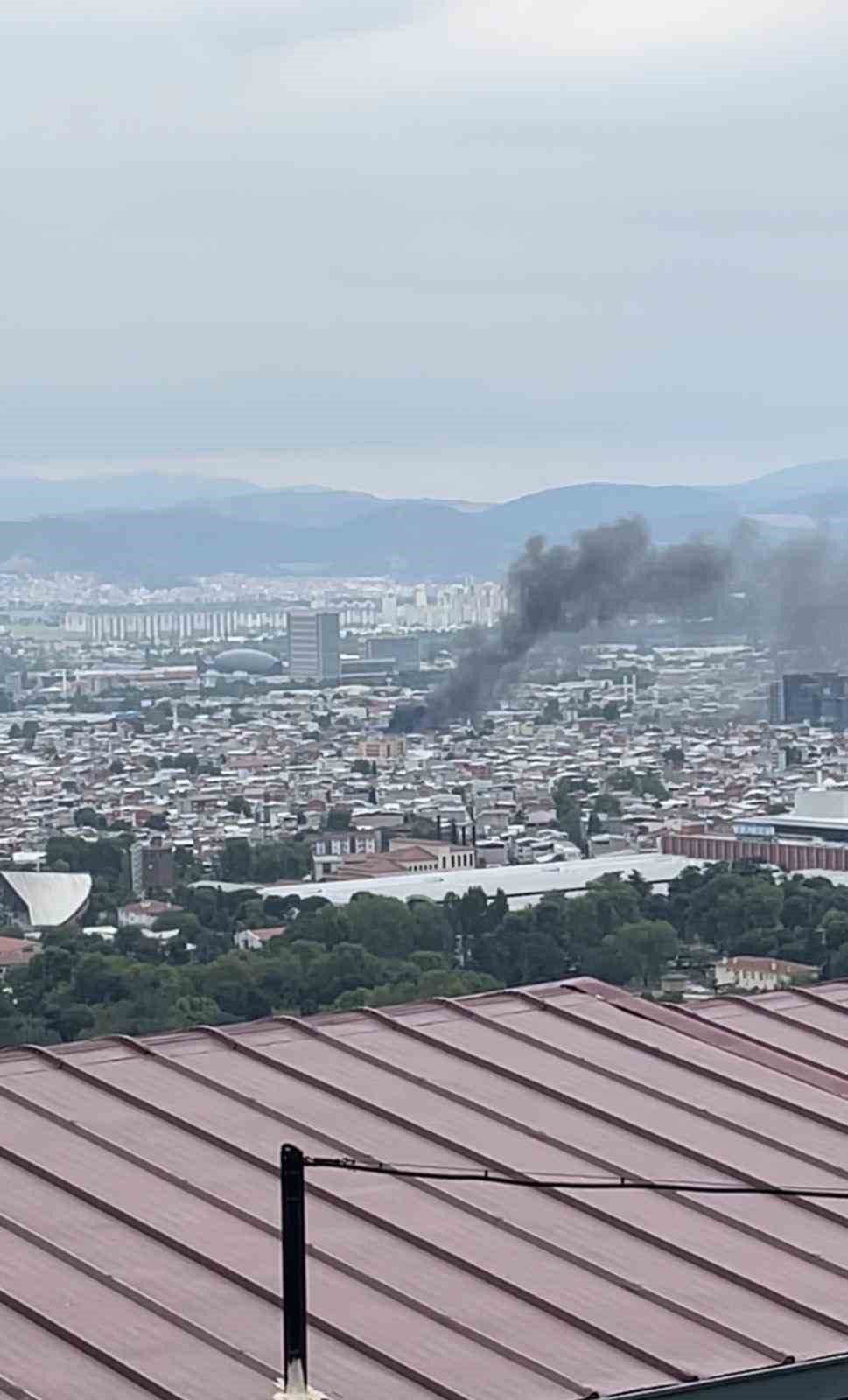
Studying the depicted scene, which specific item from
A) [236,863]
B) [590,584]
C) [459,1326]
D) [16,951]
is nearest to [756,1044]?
[459,1326]

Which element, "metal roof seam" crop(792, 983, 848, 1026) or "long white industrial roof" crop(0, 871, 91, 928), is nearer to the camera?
"metal roof seam" crop(792, 983, 848, 1026)

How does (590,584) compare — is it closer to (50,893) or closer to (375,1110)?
(50,893)

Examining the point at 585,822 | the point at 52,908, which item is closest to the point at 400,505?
the point at 585,822

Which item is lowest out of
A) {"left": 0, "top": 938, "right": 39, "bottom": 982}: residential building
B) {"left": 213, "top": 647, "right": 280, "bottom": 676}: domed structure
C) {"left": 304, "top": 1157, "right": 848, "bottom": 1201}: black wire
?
{"left": 0, "top": 938, "right": 39, "bottom": 982}: residential building

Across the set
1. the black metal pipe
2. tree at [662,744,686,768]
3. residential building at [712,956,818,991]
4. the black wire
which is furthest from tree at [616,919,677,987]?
tree at [662,744,686,768]

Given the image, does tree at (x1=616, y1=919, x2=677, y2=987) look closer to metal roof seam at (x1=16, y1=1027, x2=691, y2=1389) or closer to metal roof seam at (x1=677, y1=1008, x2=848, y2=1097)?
A: metal roof seam at (x1=677, y1=1008, x2=848, y2=1097)

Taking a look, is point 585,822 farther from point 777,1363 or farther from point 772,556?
point 777,1363

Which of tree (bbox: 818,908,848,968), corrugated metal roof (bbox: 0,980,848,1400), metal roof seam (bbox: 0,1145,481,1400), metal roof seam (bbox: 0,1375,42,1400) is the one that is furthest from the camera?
tree (bbox: 818,908,848,968)
